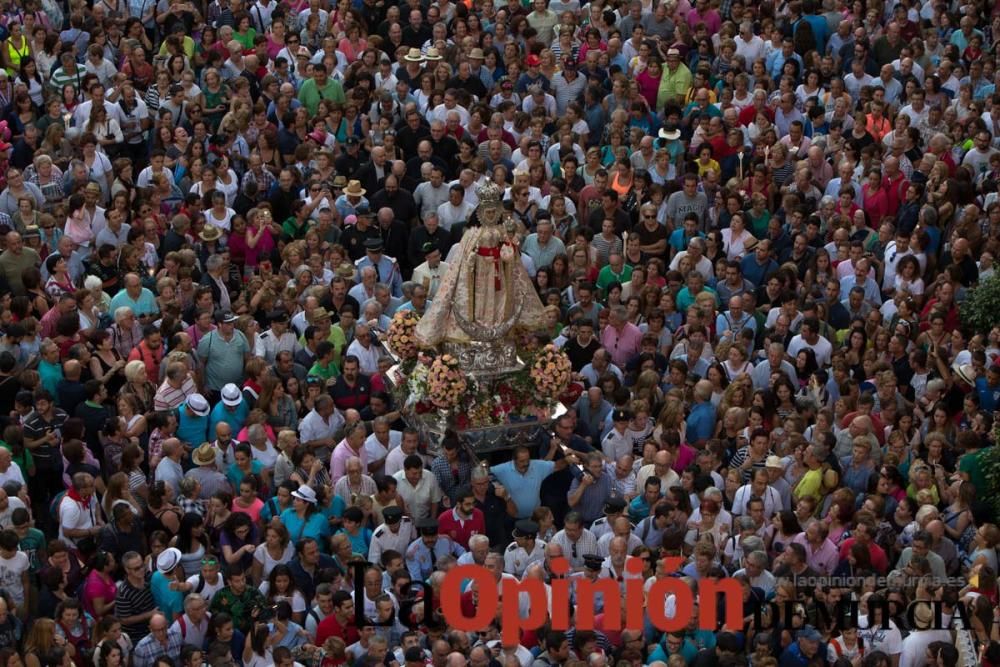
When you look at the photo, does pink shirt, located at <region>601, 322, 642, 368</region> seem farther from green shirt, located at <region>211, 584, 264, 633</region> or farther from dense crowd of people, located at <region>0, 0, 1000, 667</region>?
green shirt, located at <region>211, 584, 264, 633</region>

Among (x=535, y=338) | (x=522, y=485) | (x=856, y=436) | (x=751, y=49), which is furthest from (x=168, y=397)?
(x=751, y=49)

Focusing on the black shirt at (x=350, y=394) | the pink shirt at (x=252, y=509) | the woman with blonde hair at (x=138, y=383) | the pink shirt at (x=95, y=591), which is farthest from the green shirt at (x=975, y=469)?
the pink shirt at (x=95, y=591)

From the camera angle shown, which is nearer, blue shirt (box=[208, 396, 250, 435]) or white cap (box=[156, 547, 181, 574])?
white cap (box=[156, 547, 181, 574])

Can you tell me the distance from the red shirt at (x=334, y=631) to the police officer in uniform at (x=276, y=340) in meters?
4.65

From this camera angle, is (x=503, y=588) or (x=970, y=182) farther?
(x=970, y=182)

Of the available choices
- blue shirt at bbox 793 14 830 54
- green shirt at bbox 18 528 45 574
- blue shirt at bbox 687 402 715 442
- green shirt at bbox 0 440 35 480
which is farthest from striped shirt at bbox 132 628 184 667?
blue shirt at bbox 793 14 830 54

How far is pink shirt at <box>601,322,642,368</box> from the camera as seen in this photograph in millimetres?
26078

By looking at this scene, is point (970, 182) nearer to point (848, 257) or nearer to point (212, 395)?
point (848, 257)

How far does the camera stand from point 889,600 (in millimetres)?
21828

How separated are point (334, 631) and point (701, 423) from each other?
16.9ft

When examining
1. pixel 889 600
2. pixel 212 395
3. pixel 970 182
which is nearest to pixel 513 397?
pixel 212 395

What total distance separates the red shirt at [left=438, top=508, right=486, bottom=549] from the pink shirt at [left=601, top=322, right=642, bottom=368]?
3582mm

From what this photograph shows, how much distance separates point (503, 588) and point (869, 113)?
11084 mm

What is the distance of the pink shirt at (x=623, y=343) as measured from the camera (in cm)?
2608
